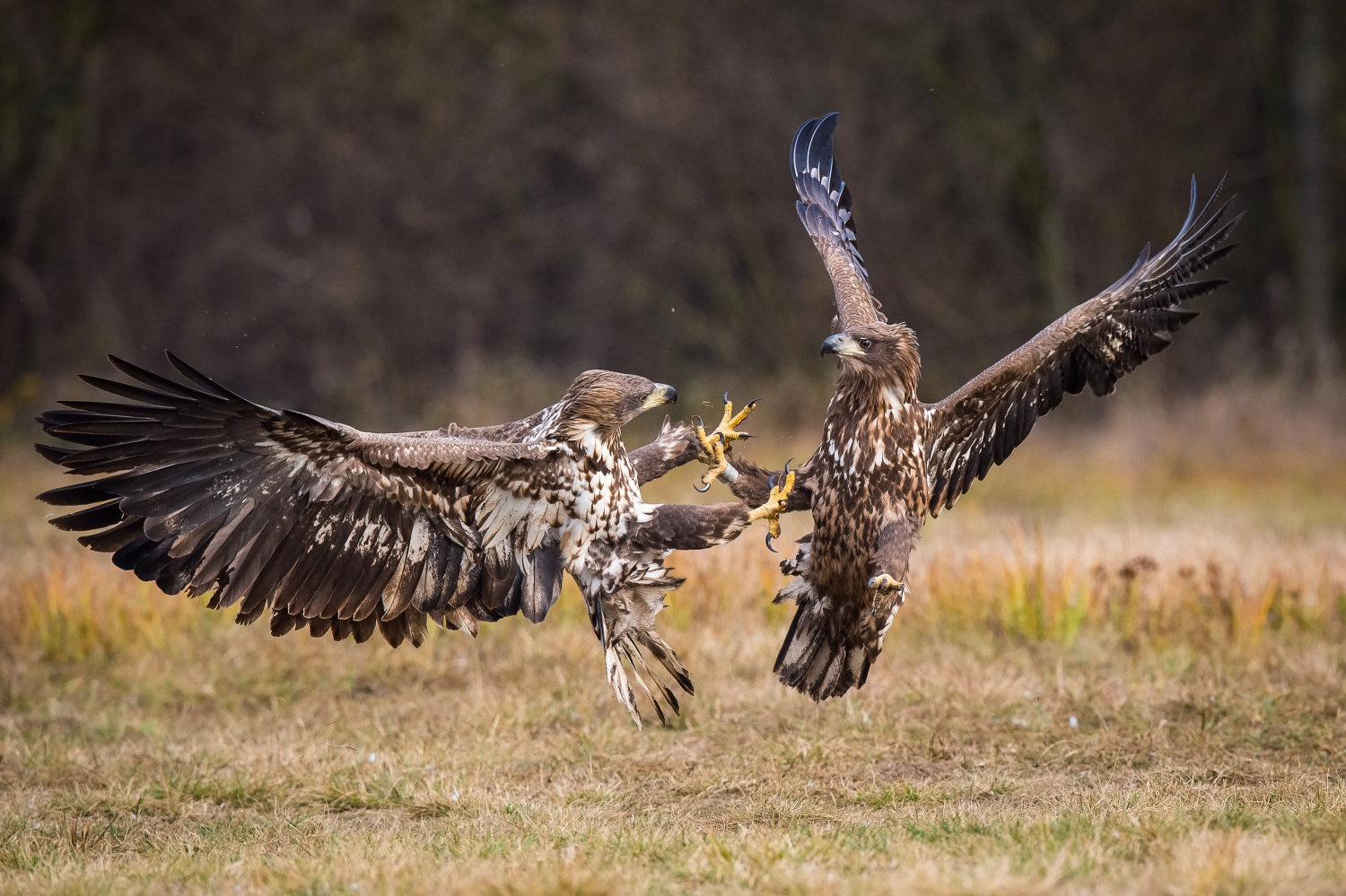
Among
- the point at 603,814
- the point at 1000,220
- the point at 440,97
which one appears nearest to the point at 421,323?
the point at 440,97

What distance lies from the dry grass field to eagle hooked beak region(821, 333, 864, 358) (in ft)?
5.27

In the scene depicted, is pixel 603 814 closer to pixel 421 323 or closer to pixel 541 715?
pixel 541 715

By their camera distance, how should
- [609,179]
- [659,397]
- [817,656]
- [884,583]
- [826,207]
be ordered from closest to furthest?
[884,583] < [659,397] < [817,656] < [826,207] < [609,179]

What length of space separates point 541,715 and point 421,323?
14281 mm

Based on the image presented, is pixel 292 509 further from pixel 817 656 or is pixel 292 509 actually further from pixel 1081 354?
pixel 1081 354

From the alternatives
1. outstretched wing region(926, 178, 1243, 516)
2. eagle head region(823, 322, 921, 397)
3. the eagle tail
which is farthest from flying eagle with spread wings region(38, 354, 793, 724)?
outstretched wing region(926, 178, 1243, 516)

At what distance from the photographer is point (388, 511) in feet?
16.6

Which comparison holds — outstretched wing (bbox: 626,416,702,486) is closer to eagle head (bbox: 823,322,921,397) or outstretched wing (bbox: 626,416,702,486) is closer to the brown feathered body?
the brown feathered body

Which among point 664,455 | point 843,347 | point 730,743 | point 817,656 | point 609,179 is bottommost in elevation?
point 730,743

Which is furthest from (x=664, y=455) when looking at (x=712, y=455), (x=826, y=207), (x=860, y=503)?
(x=826, y=207)

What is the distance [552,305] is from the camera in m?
20.6

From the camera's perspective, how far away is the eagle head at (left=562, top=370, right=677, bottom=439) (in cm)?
519

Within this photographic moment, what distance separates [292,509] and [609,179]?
14.2 meters

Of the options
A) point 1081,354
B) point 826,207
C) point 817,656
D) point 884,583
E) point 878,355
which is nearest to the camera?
point 884,583
